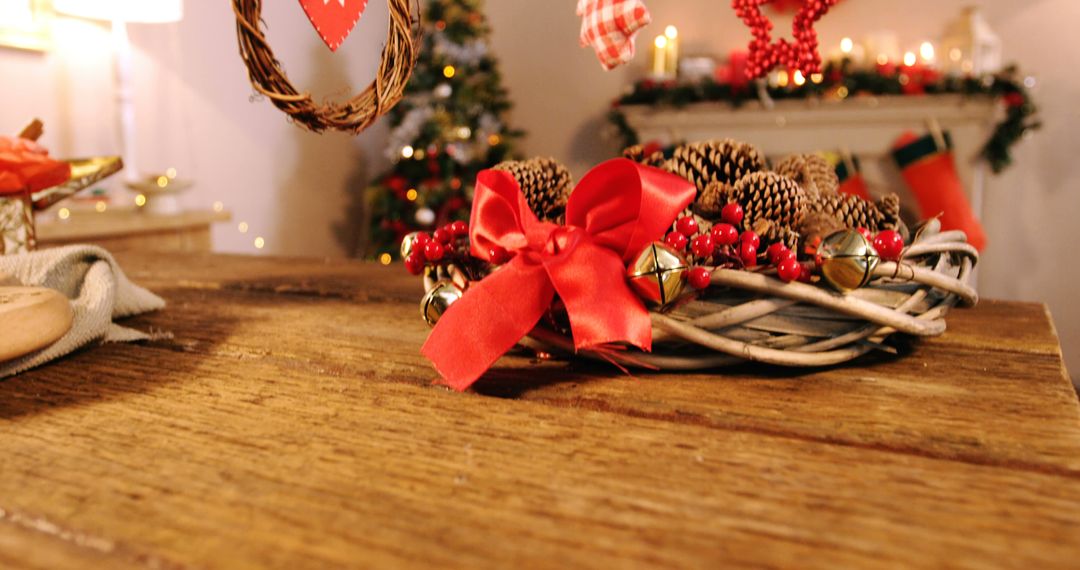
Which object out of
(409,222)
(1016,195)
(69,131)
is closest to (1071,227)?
(1016,195)

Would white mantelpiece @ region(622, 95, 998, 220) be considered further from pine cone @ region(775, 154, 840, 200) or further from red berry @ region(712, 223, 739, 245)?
red berry @ region(712, 223, 739, 245)

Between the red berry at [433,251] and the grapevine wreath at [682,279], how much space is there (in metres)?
0.02

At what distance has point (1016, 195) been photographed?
2947 millimetres

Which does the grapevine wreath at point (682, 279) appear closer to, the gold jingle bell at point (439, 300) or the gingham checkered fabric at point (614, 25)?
the gold jingle bell at point (439, 300)

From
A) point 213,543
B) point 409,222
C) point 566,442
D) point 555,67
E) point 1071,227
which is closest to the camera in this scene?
point 213,543

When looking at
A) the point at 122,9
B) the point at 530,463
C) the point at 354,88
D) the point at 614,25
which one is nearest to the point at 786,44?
the point at 614,25

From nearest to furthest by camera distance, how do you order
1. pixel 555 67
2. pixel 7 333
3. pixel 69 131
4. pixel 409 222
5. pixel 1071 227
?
pixel 7 333, pixel 69 131, pixel 1071 227, pixel 409 222, pixel 555 67

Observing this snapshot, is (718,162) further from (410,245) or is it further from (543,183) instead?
(410,245)

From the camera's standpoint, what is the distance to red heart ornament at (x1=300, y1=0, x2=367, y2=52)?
0.60 meters

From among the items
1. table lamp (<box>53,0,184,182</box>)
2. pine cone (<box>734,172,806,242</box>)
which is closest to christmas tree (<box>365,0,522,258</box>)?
table lamp (<box>53,0,184,182</box>)

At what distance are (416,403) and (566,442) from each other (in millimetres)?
108

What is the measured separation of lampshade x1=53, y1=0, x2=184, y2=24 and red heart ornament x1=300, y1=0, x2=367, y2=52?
168 cm

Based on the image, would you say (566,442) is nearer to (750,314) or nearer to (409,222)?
(750,314)

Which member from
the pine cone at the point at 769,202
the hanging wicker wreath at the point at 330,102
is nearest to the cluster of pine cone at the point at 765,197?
the pine cone at the point at 769,202
